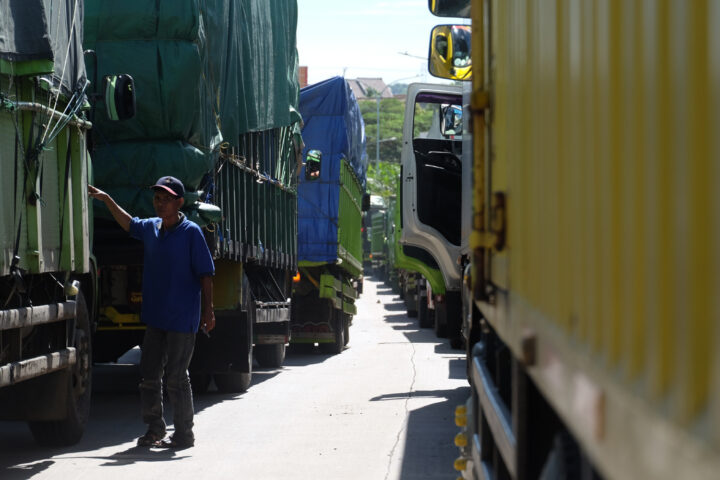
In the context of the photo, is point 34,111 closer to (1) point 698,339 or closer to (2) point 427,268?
(1) point 698,339

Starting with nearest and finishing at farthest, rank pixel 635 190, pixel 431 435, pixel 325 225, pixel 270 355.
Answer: pixel 635 190
pixel 431 435
pixel 270 355
pixel 325 225

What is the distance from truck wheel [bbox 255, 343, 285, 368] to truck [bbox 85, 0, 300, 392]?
1470 millimetres

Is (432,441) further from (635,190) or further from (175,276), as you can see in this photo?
(635,190)

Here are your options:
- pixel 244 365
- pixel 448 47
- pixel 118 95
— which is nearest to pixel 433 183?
pixel 244 365

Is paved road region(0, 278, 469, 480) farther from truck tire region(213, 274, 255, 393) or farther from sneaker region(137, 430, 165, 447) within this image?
truck tire region(213, 274, 255, 393)

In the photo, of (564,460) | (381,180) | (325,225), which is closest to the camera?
(564,460)

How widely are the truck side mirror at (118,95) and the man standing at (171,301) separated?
0.60m

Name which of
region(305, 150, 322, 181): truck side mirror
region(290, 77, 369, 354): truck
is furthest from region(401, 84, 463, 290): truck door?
region(290, 77, 369, 354): truck

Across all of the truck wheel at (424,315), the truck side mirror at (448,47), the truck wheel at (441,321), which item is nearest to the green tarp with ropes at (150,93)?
the truck side mirror at (448,47)

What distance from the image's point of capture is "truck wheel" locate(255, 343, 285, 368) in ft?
54.1

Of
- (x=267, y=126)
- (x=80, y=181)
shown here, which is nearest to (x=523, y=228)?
(x=80, y=181)

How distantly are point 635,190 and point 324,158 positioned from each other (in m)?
18.3

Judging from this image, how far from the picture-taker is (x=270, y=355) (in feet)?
54.1

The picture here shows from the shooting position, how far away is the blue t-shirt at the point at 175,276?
8766 mm
